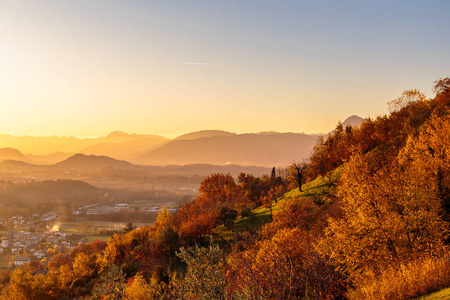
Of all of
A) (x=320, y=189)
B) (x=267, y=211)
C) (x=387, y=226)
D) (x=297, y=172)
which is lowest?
(x=267, y=211)

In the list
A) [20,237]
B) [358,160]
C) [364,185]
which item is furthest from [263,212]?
[20,237]

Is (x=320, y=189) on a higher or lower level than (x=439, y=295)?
higher

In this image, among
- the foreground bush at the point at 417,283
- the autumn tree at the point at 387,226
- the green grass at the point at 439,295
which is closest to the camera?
the green grass at the point at 439,295

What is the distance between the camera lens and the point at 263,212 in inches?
2579

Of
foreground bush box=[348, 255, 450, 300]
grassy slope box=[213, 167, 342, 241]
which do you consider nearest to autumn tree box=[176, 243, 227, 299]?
foreground bush box=[348, 255, 450, 300]

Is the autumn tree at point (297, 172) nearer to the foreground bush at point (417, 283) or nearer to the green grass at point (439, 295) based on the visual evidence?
the foreground bush at point (417, 283)

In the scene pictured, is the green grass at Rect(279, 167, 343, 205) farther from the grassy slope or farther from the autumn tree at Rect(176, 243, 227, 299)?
the autumn tree at Rect(176, 243, 227, 299)

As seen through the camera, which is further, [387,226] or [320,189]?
[320,189]

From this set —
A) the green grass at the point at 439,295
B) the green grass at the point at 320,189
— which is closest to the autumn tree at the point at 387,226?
the green grass at the point at 439,295

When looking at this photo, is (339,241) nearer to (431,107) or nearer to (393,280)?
(393,280)

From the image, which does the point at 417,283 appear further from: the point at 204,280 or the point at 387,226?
the point at 204,280

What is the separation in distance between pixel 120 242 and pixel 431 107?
85146 mm

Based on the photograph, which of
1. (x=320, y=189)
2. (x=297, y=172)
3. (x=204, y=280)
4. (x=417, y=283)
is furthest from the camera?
(x=297, y=172)

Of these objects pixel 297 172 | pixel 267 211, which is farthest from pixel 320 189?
pixel 297 172
